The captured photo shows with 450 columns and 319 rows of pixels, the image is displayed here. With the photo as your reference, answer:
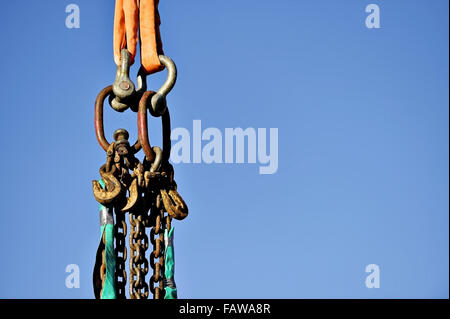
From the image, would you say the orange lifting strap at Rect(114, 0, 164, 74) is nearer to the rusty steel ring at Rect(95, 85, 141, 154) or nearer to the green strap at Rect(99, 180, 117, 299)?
the rusty steel ring at Rect(95, 85, 141, 154)

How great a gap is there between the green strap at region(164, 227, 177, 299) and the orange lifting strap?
99 centimetres

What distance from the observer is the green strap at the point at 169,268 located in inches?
653

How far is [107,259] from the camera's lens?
16.3 meters

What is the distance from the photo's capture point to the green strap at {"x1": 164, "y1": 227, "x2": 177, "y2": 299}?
1659 cm

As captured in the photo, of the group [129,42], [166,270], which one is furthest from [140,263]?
[129,42]

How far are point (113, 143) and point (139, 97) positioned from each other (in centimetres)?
35

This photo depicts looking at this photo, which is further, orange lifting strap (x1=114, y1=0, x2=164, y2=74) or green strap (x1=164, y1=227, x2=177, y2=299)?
orange lifting strap (x1=114, y1=0, x2=164, y2=74)

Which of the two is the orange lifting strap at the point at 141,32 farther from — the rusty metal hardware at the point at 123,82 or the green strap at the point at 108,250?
the green strap at the point at 108,250

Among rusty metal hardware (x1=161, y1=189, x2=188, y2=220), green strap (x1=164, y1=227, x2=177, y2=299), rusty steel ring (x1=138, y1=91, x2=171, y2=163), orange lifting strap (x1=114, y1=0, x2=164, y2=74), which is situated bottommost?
green strap (x1=164, y1=227, x2=177, y2=299)

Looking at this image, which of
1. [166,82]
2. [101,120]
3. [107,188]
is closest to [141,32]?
A: [166,82]
